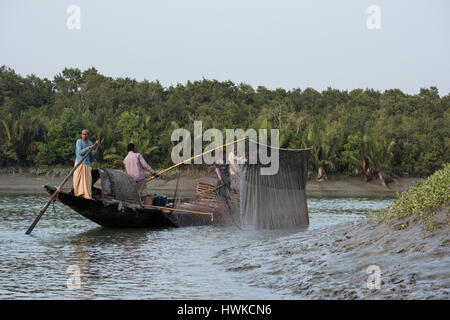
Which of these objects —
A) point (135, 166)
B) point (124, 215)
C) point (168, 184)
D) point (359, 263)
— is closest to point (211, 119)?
point (168, 184)

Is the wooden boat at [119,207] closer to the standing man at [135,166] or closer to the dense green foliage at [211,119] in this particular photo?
the standing man at [135,166]

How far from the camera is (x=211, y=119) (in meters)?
39.2

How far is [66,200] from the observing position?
12734 mm

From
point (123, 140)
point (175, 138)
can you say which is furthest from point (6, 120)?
point (175, 138)

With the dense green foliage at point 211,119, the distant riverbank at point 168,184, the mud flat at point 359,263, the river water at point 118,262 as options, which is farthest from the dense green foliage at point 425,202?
the dense green foliage at point 211,119

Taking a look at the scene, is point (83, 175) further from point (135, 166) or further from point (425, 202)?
point (425, 202)

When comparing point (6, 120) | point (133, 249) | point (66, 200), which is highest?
point (6, 120)

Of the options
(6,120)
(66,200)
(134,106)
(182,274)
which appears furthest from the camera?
(134,106)

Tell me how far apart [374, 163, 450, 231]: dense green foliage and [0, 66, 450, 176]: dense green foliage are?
23238mm

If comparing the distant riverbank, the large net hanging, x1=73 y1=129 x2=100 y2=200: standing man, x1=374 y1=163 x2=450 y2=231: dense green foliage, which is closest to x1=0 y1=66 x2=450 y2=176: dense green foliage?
the distant riverbank

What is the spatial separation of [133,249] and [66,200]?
2383mm

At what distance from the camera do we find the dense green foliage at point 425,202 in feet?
26.7

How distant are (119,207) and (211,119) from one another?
1030 inches

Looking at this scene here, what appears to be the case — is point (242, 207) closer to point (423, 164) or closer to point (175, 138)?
point (175, 138)
